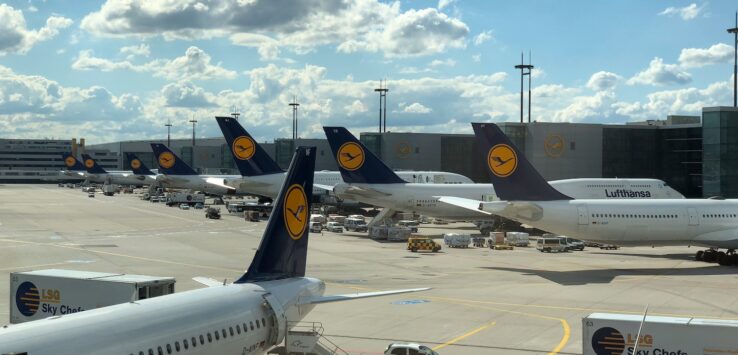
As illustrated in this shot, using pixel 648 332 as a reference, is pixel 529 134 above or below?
above

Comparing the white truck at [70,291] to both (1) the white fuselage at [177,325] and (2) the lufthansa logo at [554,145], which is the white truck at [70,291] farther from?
(2) the lufthansa logo at [554,145]

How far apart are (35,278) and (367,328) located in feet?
41.7

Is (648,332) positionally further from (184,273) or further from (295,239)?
(184,273)

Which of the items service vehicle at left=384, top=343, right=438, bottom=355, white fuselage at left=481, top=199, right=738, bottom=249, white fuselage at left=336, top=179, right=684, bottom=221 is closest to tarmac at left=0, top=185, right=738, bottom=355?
white fuselage at left=481, top=199, right=738, bottom=249

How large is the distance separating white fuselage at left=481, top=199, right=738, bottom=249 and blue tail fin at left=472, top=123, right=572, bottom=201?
2.20ft

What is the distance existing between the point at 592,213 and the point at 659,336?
31055mm

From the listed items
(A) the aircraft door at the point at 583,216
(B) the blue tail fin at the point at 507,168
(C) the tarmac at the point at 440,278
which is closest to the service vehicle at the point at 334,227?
(C) the tarmac at the point at 440,278

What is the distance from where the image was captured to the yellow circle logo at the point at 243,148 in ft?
281

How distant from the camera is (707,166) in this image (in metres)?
94.6

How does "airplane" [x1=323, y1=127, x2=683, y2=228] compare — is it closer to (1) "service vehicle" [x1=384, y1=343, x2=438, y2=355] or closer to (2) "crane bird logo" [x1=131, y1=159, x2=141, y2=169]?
(1) "service vehicle" [x1=384, y1=343, x2=438, y2=355]

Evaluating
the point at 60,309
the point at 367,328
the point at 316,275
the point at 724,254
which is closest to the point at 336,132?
the point at 316,275

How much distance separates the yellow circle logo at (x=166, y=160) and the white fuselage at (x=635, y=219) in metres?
92.8

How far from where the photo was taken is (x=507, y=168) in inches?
1945

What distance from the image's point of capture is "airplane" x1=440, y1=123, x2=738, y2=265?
49469mm
